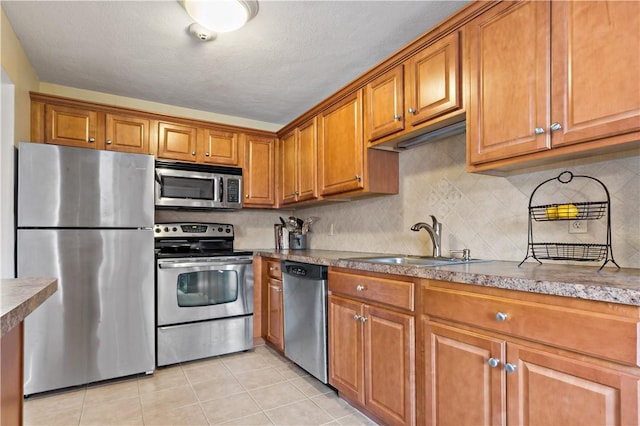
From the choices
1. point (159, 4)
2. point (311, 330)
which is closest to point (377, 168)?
point (311, 330)

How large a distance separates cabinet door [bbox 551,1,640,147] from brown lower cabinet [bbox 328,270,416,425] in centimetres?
96

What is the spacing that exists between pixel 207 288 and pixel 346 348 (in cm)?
145

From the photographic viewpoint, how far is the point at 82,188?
8.10 feet

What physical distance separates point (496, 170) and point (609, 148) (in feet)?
1.53

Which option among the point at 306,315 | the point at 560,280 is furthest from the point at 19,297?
the point at 306,315

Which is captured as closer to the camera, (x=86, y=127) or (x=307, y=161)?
(x=86, y=127)

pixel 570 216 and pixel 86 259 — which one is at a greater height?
pixel 570 216

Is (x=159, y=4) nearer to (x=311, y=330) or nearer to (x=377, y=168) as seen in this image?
(x=377, y=168)

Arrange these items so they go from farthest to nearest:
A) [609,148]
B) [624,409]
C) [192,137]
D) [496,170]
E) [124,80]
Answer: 1. [192,137]
2. [124,80]
3. [496,170]
4. [609,148]
5. [624,409]

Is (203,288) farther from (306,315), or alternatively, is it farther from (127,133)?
(127,133)

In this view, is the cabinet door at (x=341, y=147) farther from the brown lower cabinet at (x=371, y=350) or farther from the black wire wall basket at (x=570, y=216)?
the black wire wall basket at (x=570, y=216)

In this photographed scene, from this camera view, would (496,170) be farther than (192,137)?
No

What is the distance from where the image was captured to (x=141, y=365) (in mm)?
2621

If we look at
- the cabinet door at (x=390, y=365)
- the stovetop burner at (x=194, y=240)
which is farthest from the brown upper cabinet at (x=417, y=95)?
the stovetop burner at (x=194, y=240)
